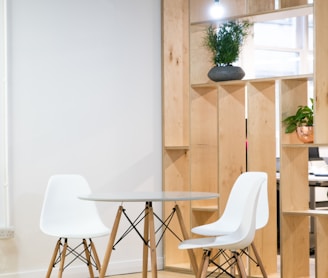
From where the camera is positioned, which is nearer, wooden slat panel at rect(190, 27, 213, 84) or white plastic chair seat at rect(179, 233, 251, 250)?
white plastic chair seat at rect(179, 233, 251, 250)

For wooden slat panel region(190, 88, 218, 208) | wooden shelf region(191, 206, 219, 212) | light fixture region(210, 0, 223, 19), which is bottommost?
wooden shelf region(191, 206, 219, 212)

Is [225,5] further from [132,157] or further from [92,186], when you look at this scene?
[92,186]

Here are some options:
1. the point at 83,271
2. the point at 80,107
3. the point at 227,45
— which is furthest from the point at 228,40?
the point at 83,271

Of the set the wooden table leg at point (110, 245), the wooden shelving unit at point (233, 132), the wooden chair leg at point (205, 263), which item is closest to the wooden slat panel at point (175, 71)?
the wooden shelving unit at point (233, 132)

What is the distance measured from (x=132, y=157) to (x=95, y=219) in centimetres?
96

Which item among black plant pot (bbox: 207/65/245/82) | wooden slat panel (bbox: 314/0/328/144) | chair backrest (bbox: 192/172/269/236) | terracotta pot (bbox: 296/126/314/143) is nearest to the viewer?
chair backrest (bbox: 192/172/269/236)

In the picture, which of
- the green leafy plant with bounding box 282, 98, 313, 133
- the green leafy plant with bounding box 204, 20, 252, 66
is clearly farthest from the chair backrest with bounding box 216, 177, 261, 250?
the green leafy plant with bounding box 204, 20, 252, 66

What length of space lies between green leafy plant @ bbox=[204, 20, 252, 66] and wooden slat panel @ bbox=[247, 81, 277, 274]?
348 millimetres

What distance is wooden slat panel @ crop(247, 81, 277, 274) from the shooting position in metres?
5.38

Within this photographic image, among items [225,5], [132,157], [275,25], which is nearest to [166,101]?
[132,157]

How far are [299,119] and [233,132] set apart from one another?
2.25 feet

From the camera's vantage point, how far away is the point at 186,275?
5727 millimetres

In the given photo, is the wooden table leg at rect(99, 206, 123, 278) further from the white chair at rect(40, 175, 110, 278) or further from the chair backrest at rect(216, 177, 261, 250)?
the chair backrest at rect(216, 177, 261, 250)

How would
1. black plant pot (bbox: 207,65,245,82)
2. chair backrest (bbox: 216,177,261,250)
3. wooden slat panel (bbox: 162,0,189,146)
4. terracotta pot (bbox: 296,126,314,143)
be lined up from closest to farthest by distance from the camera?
chair backrest (bbox: 216,177,261,250) → terracotta pot (bbox: 296,126,314,143) → black plant pot (bbox: 207,65,245,82) → wooden slat panel (bbox: 162,0,189,146)
